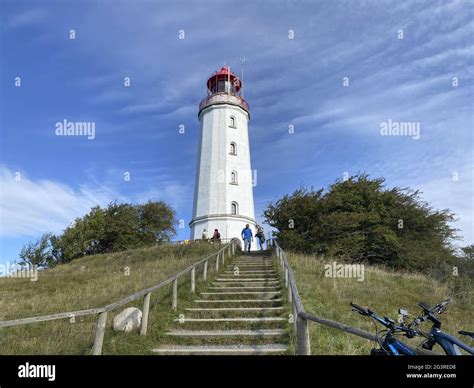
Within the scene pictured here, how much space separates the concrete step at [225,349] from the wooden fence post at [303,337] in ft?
3.39

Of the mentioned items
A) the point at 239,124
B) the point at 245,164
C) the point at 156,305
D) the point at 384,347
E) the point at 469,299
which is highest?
the point at 239,124

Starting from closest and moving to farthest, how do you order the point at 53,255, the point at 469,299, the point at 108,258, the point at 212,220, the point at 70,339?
the point at 70,339 → the point at 469,299 → the point at 108,258 → the point at 212,220 → the point at 53,255

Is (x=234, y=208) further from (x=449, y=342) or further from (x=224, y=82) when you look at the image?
(x=449, y=342)

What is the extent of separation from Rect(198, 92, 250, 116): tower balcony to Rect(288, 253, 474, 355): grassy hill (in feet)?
57.4

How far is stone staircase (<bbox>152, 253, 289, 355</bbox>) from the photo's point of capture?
573cm

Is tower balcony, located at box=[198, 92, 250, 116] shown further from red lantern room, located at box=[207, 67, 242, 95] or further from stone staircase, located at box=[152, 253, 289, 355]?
stone staircase, located at box=[152, 253, 289, 355]

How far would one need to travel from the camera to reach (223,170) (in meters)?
25.9

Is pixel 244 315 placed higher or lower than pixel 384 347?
lower

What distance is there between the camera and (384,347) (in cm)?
301

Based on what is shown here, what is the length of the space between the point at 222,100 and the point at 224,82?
3002 mm

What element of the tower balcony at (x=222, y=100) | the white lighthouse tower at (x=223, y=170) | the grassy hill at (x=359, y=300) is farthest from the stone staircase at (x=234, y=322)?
the tower balcony at (x=222, y=100)

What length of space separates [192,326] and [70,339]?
2.16m
